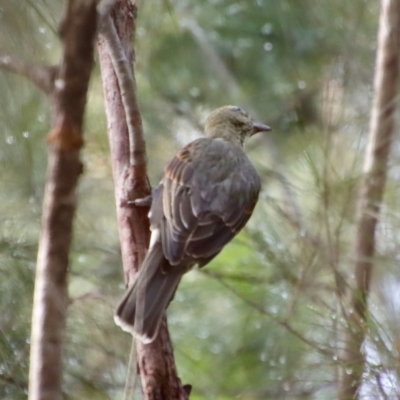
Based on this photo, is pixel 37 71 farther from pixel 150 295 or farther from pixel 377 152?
pixel 377 152

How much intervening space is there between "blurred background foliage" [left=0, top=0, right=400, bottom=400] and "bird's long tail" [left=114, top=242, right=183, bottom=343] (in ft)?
0.42

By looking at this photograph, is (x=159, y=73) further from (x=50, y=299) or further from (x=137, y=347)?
(x=50, y=299)

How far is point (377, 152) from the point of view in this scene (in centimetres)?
414

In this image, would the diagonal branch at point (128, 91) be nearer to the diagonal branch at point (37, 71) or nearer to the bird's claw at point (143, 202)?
the bird's claw at point (143, 202)

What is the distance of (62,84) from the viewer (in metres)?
1.63

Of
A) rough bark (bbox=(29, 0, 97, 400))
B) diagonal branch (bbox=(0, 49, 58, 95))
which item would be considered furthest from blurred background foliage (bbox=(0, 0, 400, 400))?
rough bark (bbox=(29, 0, 97, 400))

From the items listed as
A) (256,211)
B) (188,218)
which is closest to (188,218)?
(188,218)

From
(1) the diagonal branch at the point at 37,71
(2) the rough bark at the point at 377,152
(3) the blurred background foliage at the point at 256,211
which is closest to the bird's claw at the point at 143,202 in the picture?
(3) the blurred background foliage at the point at 256,211

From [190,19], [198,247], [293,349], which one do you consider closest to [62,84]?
[198,247]

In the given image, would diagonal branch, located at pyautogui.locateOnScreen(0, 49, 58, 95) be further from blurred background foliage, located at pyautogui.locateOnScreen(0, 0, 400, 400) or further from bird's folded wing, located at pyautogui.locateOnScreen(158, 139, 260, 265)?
bird's folded wing, located at pyautogui.locateOnScreen(158, 139, 260, 265)

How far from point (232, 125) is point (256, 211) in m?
0.57

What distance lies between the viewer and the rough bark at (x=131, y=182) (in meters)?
2.81

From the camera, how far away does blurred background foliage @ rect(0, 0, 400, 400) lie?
3494 millimetres

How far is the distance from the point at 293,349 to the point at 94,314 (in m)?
1.00
